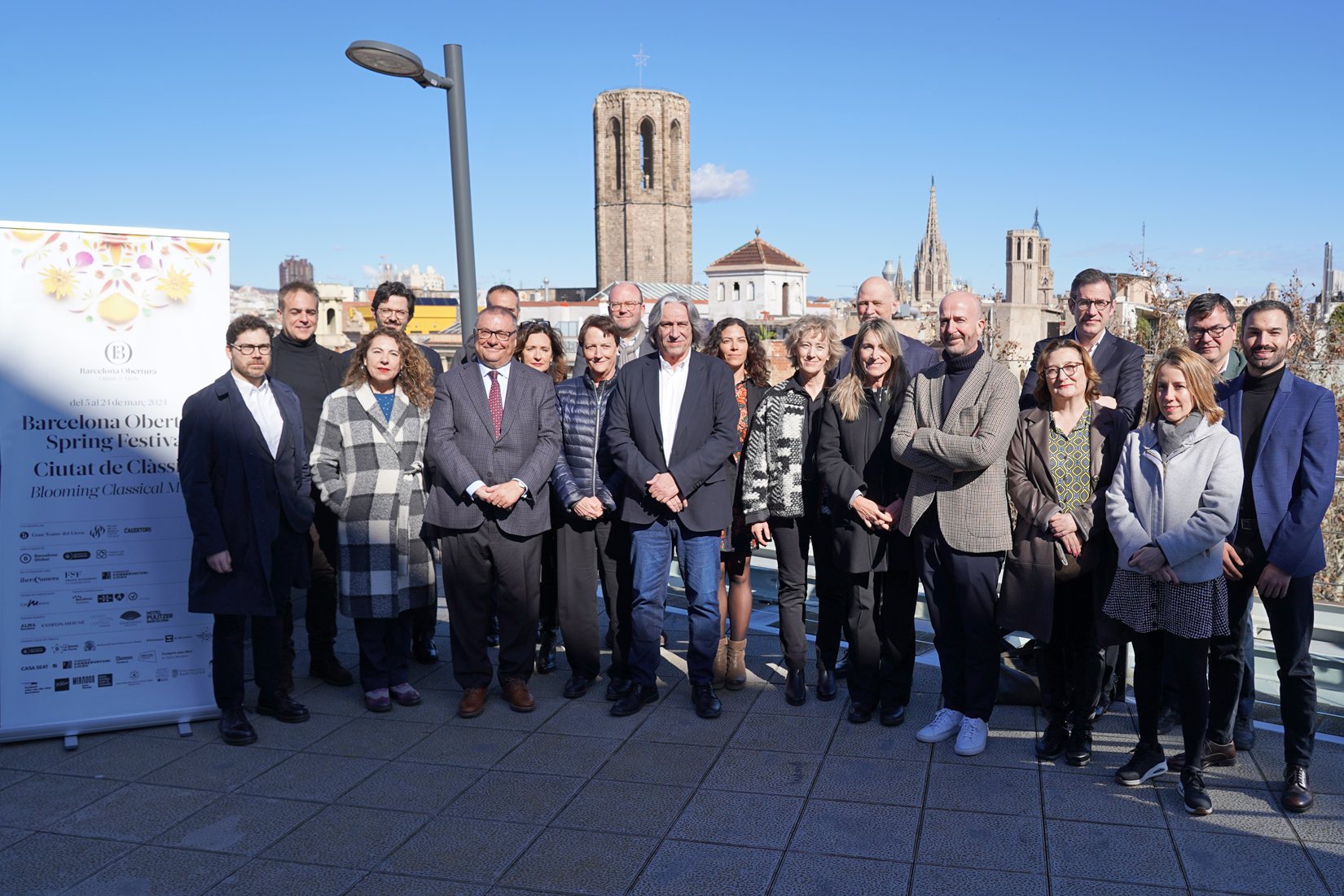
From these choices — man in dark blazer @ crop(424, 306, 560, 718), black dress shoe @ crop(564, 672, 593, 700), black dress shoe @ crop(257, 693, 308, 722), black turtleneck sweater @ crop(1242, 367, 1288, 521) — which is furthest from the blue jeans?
black turtleneck sweater @ crop(1242, 367, 1288, 521)

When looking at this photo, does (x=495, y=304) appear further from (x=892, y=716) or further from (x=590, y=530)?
(x=892, y=716)

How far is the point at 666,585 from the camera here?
484cm

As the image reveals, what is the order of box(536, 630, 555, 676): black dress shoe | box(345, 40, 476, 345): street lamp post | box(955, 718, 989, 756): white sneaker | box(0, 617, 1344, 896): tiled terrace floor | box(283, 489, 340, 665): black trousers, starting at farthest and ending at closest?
box(345, 40, 476, 345): street lamp post → box(536, 630, 555, 676): black dress shoe → box(283, 489, 340, 665): black trousers → box(955, 718, 989, 756): white sneaker → box(0, 617, 1344, 896): tiled terrace floor

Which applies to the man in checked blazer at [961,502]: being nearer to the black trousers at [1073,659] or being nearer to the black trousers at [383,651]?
the black trousers at [1073,659]

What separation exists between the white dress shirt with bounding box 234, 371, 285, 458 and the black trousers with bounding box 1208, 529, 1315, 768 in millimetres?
4062

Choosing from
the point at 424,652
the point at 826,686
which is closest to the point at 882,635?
the point at 826,686

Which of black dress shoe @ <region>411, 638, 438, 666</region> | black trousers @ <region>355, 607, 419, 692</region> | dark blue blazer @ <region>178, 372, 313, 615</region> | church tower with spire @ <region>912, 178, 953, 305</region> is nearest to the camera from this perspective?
dark blue blazer @ <region>178, 372, 313, 615</region>

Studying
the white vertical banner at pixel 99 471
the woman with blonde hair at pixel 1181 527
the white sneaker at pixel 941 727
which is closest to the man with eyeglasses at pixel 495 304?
the white vertical banner at pixel 99 471

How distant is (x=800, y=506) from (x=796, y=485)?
0.10m

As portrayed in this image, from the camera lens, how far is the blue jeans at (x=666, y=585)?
190 inches

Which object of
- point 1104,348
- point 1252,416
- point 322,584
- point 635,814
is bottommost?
point 635,814

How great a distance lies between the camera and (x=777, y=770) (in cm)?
406

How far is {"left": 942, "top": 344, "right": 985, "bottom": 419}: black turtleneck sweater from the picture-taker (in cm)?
429

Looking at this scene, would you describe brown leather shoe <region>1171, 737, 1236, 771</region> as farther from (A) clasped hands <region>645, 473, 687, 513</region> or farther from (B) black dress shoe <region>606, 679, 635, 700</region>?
(B) black dress shoe <region>606, 679, 635, 700</region>
